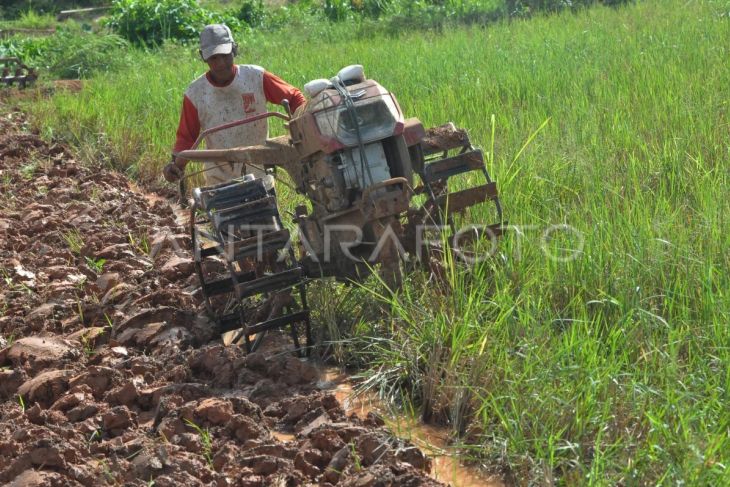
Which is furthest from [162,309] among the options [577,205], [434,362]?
[577,205]

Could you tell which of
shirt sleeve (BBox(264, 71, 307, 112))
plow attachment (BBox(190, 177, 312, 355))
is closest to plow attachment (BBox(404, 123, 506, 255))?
plow attachment (BBox(190, 177, 312, 355))

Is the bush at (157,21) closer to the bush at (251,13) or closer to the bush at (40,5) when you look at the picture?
the bush at (251,13)

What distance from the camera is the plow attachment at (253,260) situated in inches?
195

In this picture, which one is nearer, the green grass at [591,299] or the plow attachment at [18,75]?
the green grass at [591,299]

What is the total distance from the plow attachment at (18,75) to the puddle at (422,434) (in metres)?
10.6

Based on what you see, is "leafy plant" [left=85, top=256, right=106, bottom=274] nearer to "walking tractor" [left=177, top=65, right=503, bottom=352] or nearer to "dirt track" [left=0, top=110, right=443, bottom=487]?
"dirt track" [left=0, top=110, right=443, bottom=487]

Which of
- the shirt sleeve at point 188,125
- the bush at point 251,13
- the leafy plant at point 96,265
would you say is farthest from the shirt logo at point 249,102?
the bush at point 251,13

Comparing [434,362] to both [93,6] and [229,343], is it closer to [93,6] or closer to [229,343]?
[229,343]

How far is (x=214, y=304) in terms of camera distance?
19.6 feet

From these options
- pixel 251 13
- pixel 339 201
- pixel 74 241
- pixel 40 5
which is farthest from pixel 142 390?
pixel 40 5

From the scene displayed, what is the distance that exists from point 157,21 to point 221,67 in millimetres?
13024

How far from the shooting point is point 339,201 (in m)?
4.92

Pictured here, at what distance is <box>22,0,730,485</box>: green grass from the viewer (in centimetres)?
375

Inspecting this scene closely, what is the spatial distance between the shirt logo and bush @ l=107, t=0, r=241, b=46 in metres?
12.5
